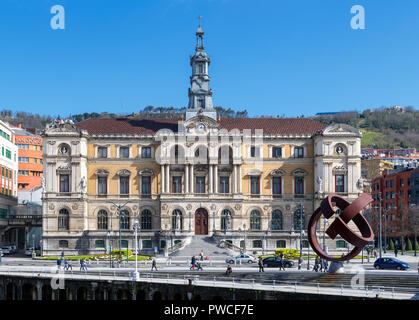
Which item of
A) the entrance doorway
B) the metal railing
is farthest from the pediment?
the metal railing

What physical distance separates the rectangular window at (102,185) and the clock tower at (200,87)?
15175 millimetres

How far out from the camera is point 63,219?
9462 cm

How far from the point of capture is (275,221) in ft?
319

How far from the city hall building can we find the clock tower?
344 cm

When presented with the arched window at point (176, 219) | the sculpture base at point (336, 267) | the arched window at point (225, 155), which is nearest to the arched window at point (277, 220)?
the arched window at point (225, 155)

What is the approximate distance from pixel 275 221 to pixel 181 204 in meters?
13.7

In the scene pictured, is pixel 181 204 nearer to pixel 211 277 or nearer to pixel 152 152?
pixel 152 152

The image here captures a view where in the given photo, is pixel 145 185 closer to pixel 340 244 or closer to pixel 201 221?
pixel 201 221

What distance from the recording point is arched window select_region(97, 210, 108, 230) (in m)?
96.7

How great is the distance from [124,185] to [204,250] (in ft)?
57.7

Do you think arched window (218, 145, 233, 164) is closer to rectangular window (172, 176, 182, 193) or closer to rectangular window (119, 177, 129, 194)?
rectangular window (172, 176, 182, 193)

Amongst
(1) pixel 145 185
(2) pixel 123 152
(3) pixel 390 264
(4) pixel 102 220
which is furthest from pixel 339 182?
(4) pixel 102 220

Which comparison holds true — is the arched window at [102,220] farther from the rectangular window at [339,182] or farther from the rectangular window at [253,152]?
the rectangular window at [339,182]
